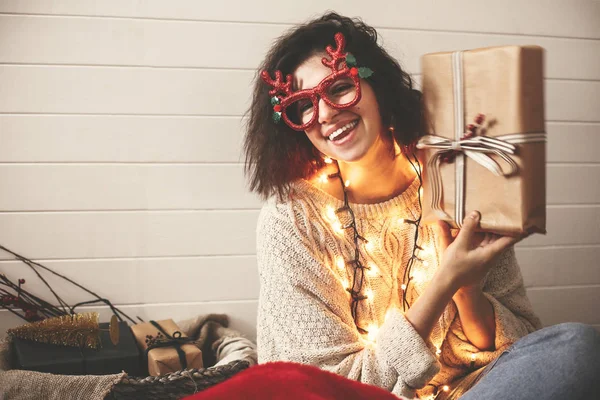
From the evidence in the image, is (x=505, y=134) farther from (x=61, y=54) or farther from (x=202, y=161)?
(x=61, y=54)

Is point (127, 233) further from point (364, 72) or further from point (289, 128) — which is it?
point (364, 72)

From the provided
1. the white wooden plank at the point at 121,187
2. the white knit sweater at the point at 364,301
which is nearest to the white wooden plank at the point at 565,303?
the white knit sweater at the point at 364,301

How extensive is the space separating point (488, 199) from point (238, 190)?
3.03 ft

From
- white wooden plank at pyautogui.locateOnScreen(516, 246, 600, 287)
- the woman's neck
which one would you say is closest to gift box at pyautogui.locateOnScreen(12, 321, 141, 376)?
the woman's neck

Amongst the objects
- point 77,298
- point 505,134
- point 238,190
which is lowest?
point 77,298

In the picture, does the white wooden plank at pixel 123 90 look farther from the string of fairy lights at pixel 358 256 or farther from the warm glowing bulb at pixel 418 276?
the warm glowing bulb at pixel 418 276

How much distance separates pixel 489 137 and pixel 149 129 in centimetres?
106

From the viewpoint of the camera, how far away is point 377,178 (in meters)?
1.44

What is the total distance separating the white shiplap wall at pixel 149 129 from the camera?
180 cm

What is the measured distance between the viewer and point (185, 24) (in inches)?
72.0

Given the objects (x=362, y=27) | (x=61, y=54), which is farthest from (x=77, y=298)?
(x=362, y=27)

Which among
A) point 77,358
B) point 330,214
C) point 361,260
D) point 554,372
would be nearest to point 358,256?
point 361,260

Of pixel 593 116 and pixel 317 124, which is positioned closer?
pixel 317 124

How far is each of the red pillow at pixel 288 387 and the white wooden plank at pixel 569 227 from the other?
126 cm
